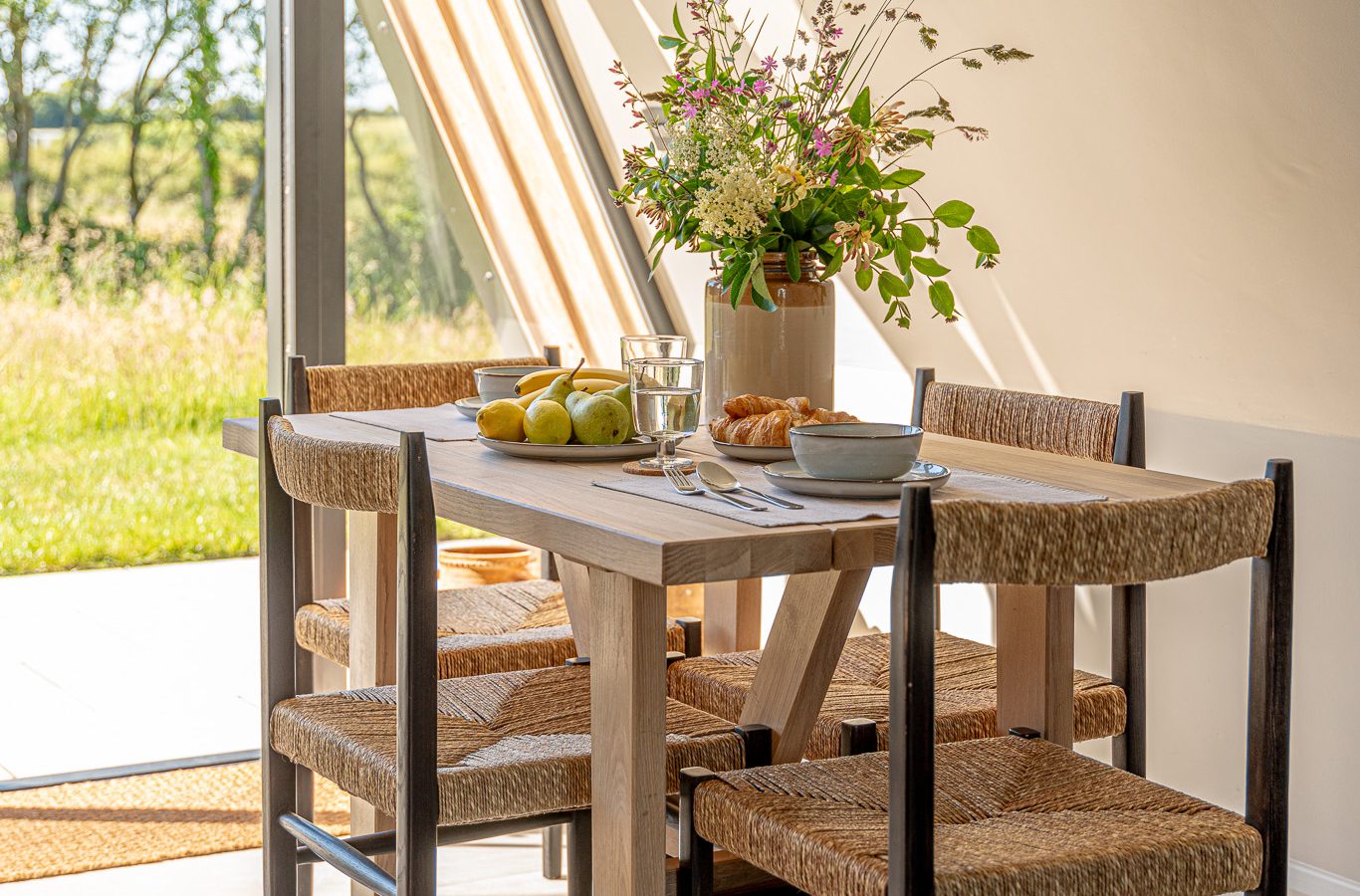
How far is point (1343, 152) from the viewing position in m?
2.28

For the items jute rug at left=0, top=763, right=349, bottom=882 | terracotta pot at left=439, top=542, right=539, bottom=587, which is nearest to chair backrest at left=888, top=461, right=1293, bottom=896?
jute rug at left=0, top=763, right=349, bottom=882

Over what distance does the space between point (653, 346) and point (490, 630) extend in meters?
0.64

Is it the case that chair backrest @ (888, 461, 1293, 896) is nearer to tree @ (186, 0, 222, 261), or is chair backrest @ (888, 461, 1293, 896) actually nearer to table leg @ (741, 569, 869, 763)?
table leg @ (741, 569, 869, 763)

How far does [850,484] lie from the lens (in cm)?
169

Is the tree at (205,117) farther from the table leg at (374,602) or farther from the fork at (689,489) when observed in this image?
the fork at (689,489)

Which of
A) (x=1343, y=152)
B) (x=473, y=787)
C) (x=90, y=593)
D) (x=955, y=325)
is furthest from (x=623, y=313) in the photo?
(x=473, y=787)

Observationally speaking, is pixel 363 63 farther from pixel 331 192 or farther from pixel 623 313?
pixel 623 313

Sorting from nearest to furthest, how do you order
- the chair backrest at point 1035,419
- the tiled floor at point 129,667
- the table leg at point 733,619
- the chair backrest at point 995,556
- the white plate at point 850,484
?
the chair backrest at point 995,556 < the white plate at point 850,484 < the chair backrest at point 1035,419 < the table leg at point 733,619 < the tiled floor at point 129,667

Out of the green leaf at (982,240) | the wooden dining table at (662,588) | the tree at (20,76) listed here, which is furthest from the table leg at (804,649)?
the tree at (20,76)

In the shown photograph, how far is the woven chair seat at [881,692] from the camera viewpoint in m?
2.05

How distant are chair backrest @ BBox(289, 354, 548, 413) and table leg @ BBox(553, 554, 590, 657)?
70 centimetres

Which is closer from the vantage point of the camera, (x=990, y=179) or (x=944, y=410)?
(x=944, y=410)

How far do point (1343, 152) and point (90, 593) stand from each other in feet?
8.48

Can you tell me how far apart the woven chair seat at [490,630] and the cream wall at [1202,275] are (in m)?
0.98
